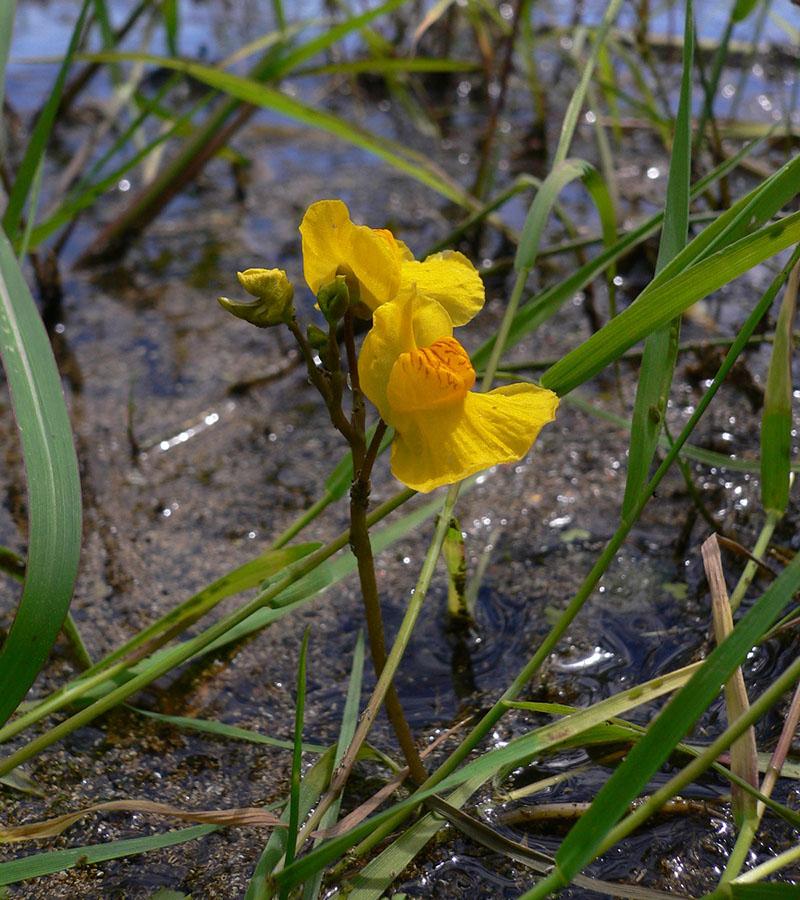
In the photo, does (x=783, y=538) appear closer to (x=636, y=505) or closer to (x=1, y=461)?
(x=636, y=505)

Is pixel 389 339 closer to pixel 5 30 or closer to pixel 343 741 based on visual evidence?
pixel 343 741

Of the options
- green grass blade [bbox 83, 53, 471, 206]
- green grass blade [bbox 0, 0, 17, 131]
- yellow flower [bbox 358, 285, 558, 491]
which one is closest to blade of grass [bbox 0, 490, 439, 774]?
yellow flower [bbox 358, 285, 558, 491]

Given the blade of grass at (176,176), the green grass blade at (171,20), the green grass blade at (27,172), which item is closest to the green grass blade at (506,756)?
the green grass blade at (27,172)

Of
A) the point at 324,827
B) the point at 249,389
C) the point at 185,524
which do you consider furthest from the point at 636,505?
the point at 249,389

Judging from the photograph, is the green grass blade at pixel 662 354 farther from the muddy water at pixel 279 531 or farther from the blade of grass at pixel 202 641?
the muddy water at pixel 279 531

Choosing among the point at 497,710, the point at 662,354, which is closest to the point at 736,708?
the point at 497,710
